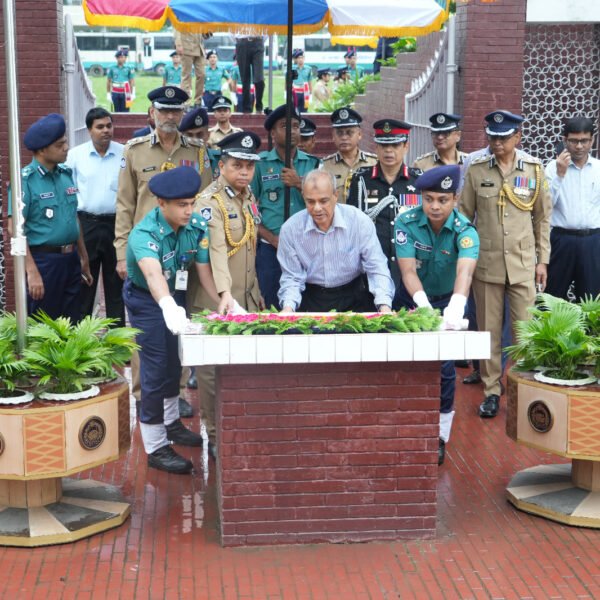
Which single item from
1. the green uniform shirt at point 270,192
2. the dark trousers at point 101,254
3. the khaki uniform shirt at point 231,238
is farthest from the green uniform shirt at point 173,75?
the khaki uniform shirt at point 231,238

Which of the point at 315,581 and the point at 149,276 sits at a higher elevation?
the point at 149,276

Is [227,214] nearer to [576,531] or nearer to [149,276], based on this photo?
[149,276]

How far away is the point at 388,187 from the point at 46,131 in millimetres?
2458

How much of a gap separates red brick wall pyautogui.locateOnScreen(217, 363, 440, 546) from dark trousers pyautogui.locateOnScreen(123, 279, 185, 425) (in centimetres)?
102

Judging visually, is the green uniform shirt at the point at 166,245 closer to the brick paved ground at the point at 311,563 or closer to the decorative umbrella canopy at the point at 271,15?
the brick paved ground at the point at 311,563

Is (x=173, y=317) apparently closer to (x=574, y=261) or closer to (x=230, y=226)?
(x=230, y=226)

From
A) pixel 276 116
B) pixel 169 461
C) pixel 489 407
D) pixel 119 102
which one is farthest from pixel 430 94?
pixel 119 102

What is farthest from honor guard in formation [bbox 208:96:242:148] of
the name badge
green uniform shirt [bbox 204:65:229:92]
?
green uniform shirt [bbox 204:65:229:92]

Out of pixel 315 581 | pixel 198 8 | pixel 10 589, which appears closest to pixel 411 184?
pixel 198 8

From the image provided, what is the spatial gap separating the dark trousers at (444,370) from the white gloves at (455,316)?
2.09ft

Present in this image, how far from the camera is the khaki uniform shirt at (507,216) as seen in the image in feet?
26.2

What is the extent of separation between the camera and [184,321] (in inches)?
229

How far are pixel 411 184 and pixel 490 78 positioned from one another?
3.34 metres

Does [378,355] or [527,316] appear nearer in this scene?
[378,355]
